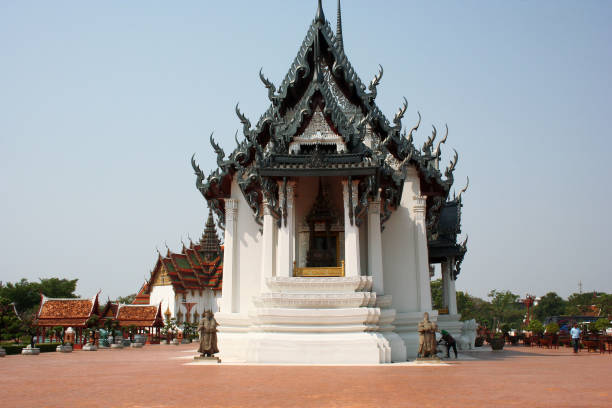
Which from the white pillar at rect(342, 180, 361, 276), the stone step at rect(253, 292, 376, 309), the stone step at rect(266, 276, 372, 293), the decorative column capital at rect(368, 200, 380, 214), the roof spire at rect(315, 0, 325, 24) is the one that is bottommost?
the stone step at rect(253, 292, 376, 309)

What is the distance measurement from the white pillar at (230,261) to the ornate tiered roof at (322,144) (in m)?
0.54

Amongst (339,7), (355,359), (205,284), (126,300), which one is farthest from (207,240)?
(355,359)

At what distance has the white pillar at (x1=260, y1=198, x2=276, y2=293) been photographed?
11.7 meters

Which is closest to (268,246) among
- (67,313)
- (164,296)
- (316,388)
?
(316,388)

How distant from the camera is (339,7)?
18.9m

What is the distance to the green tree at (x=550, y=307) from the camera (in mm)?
77375

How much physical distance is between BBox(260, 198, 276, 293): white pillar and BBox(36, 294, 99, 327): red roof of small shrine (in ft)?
58.4

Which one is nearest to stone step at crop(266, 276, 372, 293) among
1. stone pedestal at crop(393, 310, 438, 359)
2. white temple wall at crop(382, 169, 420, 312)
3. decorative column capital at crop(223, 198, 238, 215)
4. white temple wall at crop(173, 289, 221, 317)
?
stone pedestal at crop(393, 310, 438, 359)

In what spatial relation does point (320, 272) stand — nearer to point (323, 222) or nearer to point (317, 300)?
point (317, 300)

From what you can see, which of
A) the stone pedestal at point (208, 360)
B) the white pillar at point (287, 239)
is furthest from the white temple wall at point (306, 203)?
the stone pedestal at point (208, 360)

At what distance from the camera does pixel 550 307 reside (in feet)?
254

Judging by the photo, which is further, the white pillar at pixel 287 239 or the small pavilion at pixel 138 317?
the small pavilion at pixel 138 317

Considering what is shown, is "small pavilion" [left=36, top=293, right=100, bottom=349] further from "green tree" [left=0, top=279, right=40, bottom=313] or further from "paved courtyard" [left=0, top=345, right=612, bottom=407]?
"green tree" [left=0, top=279, right=40, bottom=313]

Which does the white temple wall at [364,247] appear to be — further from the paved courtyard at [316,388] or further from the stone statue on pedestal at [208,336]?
the paved courtyard at [316,388]
